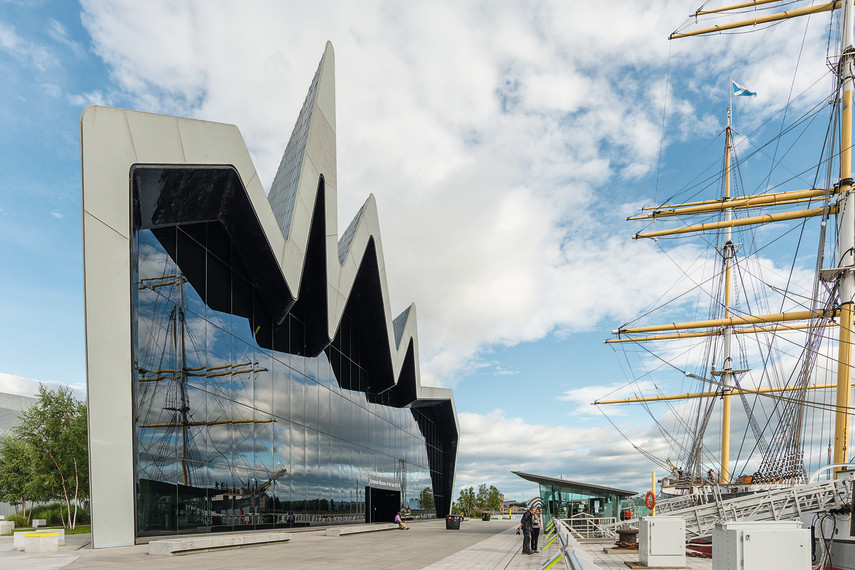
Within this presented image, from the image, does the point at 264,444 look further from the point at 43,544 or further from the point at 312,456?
the point at 43,544

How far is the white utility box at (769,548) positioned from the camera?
9.46 metres

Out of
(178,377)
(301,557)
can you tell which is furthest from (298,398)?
(301,557)

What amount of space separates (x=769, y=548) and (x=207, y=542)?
40.7 ft

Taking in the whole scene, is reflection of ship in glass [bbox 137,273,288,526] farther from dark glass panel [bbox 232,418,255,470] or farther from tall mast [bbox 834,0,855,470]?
tall mast [bbox 834,0,855,470]

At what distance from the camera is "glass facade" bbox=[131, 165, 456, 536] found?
1631 cm

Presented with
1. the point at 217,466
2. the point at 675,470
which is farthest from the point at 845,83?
the point at 675,470

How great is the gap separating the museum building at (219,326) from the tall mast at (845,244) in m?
22.6

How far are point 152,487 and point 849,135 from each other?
115ft

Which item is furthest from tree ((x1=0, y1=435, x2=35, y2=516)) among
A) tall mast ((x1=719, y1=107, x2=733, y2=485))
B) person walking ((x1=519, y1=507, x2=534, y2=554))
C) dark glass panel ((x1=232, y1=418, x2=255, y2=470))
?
tall mast ((x1=719, y1=107, x2=733, y2=485))

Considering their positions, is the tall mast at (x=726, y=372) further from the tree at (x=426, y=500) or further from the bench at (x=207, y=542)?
the bench at (x=207, y=542)

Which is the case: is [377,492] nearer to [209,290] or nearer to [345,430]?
[345,430]

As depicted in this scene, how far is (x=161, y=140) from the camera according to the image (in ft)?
53.4

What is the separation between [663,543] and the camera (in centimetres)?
1513

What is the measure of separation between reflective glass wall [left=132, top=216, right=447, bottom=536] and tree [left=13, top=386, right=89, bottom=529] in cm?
1443
